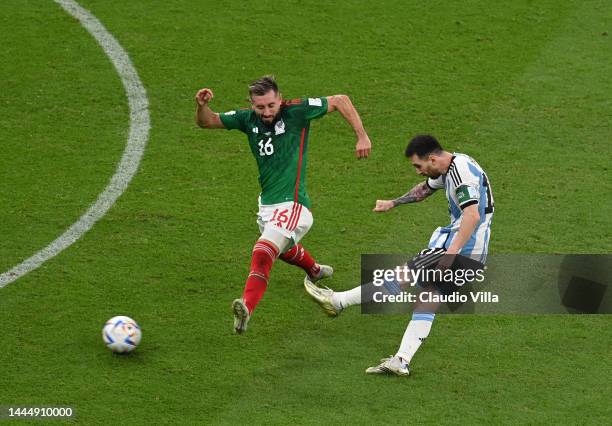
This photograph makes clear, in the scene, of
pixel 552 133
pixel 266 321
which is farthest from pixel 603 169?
pixel 266 321

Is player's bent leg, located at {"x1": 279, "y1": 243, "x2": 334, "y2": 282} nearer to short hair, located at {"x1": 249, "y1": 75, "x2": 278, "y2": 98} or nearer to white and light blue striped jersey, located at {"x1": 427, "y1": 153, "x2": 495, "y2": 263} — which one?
white and light blue striped jersey, located at {"x1": 427, "y1": 153, "x2": 495, "y2": 263}

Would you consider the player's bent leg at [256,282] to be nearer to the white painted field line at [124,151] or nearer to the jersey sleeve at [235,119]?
the jersey sleeve at [235,119]

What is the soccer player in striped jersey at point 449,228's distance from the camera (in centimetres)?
870

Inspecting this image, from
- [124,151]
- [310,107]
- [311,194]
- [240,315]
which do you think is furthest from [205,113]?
[124,151]

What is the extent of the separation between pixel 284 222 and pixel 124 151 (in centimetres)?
339

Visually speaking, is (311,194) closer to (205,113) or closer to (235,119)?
(235,119)

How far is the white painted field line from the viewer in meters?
10.5

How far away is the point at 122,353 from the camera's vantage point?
9.00 m

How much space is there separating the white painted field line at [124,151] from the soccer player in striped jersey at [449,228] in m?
3.33

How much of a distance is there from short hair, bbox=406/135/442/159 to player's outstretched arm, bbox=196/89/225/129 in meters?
1.64

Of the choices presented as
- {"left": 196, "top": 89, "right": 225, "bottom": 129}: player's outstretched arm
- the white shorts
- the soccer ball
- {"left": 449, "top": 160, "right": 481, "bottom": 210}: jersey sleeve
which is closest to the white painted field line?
the soccer ball

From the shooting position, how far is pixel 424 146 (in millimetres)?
8867

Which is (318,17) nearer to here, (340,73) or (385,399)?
(340,73)

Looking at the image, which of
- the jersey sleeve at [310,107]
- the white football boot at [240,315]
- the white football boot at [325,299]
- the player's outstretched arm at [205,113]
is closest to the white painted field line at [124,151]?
the player's outstretched arm at [205,113]
